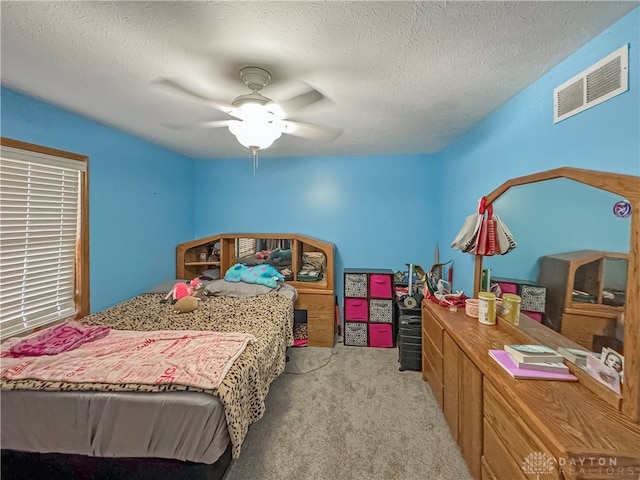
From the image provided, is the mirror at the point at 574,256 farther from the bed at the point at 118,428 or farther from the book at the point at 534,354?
the bed at the point at 118,428

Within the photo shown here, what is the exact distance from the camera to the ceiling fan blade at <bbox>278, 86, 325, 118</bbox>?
1730 millimetres

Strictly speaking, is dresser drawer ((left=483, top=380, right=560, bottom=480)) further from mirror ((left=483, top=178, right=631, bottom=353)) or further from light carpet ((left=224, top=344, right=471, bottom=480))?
light carpet ((left=224, top=344, right=471, bottom=480))

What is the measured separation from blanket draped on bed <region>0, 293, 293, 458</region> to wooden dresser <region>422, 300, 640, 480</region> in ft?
3.97

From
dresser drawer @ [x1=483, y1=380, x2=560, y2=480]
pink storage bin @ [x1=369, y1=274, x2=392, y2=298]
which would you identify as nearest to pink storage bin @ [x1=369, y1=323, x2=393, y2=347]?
pink storage bin @ [x1=369, y1=274, x2=392, y2=298]

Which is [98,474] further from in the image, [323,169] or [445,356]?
[323,169]

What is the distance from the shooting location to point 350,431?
1.89 metres

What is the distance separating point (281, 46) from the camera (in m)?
1.26

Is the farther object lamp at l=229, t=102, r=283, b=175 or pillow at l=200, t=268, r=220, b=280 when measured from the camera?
pillow at l=200, t=268, r=220, b=280

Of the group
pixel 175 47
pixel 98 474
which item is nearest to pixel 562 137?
pixel 175 47

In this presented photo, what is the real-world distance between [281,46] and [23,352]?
2209mm

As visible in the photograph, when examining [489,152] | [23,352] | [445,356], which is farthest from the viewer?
[489,152]

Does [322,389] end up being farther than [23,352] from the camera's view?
Yes

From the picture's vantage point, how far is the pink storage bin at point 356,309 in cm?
322

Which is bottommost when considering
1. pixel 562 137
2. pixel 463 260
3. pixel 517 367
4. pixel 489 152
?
pixel 517 367
